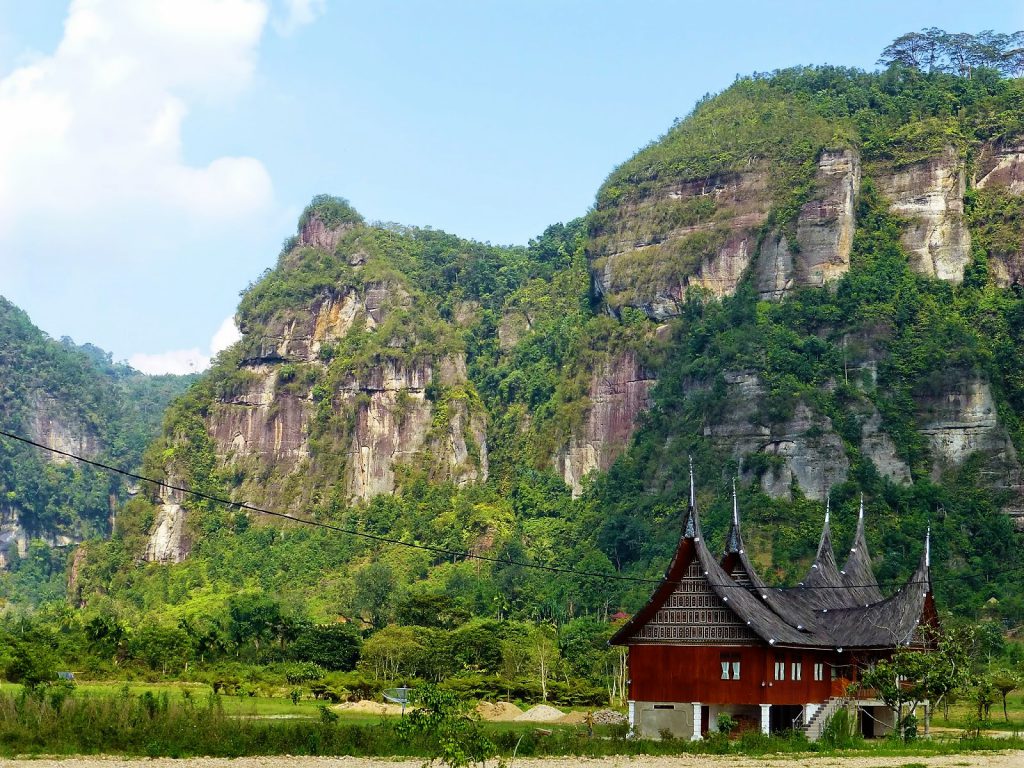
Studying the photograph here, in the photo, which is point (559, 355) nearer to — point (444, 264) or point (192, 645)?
point (444, 264)

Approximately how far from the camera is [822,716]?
52469 mm

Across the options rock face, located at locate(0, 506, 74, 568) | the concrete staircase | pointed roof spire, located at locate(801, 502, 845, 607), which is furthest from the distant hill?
the concrete staircase

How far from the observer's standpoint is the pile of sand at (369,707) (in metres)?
61.2

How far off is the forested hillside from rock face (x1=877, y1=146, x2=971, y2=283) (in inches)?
3257

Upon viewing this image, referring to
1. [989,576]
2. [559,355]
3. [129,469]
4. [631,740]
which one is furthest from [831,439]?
[129,469]

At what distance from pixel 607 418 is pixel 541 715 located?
64.2 m

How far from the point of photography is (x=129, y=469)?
17788cm

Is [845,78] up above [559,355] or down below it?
above

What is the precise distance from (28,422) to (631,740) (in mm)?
139011

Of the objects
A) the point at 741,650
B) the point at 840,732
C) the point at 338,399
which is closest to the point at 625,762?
the point at 741,650

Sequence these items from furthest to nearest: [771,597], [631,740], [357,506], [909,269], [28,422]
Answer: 1. [28,422]
2. [357,506]
3. [909,269]
4. [771,597]
5. [631,740]

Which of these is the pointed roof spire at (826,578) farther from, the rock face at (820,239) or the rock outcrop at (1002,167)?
the rock outcrop at (1002,167)

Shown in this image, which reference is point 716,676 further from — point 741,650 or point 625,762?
point 625,762

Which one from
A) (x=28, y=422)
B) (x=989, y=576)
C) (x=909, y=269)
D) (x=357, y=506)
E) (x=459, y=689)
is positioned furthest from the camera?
(x=28, y=422)
